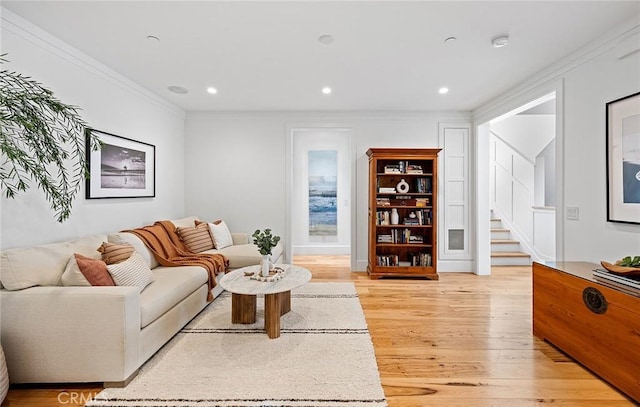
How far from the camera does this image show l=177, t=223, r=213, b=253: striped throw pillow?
12.3 ft

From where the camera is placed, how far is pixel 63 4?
2115 millimetres

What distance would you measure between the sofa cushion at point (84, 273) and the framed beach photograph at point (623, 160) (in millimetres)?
3876

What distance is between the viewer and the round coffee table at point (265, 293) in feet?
7.97

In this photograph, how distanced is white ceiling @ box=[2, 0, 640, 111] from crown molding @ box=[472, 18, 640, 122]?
6 centimetres

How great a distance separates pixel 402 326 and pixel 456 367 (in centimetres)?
68

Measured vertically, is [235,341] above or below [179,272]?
below

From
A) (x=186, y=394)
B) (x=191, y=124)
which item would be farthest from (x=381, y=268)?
(x=191, y=124)

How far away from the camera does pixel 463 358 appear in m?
2.27

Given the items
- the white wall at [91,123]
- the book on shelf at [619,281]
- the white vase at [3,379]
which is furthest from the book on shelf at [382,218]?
the white vase at [3,379]

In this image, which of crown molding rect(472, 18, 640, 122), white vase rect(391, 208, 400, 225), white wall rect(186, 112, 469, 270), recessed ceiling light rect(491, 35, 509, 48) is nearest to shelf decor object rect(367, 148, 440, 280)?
white vase rect(391, 208, 400, 225)

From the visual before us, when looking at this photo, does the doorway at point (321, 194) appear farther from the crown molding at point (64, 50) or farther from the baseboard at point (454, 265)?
the crown molding at point (64, 50)

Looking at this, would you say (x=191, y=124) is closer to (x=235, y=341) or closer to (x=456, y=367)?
(x=235, y=341)

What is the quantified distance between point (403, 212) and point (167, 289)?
3.51m

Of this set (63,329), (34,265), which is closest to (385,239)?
(63,329)
